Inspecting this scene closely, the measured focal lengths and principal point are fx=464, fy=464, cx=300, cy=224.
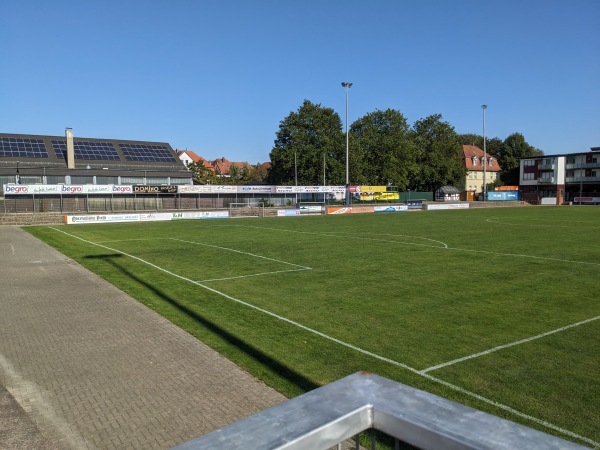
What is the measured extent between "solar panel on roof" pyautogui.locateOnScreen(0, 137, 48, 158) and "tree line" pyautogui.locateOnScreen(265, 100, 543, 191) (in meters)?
33.0

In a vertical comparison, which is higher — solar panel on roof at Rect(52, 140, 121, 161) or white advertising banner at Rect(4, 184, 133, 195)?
solar panel on roof at Rect(52, 140, 121, 161)

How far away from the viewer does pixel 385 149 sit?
79125 millimetres

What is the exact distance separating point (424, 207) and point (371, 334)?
5723cm

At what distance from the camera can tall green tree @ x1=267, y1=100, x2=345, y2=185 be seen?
239ft

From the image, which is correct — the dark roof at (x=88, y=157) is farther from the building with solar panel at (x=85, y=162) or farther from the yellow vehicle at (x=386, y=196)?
the yellow vehicle at (x=386, y=196)

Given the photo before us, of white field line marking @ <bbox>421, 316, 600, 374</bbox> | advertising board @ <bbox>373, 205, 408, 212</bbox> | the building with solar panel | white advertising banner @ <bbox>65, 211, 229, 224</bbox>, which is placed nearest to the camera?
white field line marking @ <bbox>421, 316, 600, 374</bbox>

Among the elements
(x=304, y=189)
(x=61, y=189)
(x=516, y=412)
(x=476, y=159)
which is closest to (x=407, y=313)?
(x=516, y=412)

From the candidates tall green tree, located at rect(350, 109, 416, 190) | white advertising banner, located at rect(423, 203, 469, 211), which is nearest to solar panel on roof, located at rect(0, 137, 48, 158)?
tall green tree, located at rect(350, 109, 416, 190)

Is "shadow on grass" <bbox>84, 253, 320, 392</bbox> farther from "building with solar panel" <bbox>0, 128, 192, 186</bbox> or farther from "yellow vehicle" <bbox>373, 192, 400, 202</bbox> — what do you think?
"yellow vehicle" <bbox>373, 192, 400, 202</bbox>

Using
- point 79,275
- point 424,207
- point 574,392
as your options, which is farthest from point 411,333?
point 424,207

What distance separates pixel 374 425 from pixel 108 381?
5.84 m

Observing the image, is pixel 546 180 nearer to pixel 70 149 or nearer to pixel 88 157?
pixel 88 157

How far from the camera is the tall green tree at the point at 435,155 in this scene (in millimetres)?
85000

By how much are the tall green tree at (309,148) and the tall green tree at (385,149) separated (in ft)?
12.0
